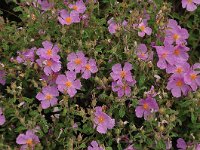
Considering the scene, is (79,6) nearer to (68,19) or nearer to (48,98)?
(68,19)

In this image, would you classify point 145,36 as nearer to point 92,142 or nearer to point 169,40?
point 169,40

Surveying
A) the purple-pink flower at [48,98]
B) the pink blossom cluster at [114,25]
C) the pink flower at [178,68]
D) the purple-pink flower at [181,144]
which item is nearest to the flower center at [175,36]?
the pink flower at [178,68]

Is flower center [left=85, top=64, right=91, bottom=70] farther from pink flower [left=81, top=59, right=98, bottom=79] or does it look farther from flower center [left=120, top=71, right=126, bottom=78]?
flower center [left=120, top=71, right=126, bottom=78]

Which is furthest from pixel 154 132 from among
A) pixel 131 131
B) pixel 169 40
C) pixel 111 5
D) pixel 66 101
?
pixel 111 5

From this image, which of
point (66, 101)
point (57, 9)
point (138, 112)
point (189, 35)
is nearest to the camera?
point (66, 101)

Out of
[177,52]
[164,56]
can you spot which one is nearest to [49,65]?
[164,56]

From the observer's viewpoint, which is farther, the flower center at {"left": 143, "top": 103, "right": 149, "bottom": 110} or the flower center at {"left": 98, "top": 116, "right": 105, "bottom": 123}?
the flower center at {"left": 143, "top": 103, "right": 149, "bottom": 110}

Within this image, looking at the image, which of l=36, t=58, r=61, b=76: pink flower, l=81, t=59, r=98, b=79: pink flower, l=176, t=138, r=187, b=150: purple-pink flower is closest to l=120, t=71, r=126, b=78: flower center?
l=81, t=59, r=98, b=79: pink flower
